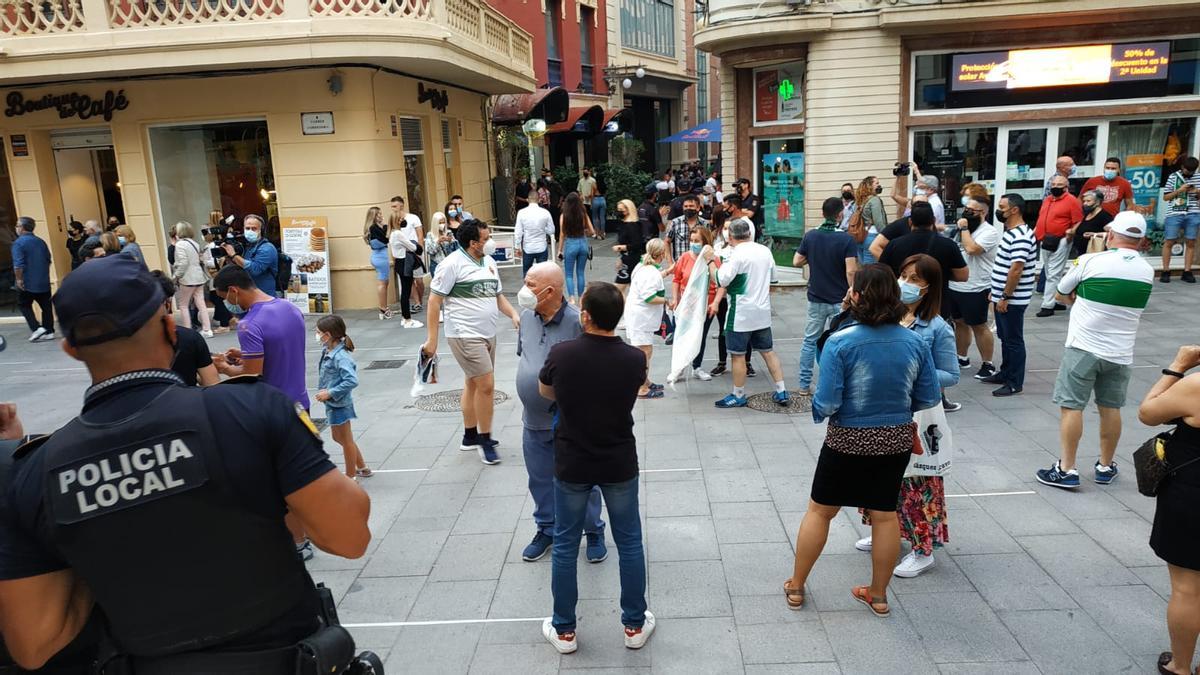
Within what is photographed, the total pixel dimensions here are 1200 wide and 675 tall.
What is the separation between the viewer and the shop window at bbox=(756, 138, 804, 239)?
14.6 meters

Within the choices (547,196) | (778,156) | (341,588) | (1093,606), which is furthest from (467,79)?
(1093,606)

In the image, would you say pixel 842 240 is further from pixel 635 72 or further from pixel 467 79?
pixel 635 72

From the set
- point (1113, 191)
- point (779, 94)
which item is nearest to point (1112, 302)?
point (1113, 191)

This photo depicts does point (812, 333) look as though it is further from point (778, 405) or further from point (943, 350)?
point (943, 350)

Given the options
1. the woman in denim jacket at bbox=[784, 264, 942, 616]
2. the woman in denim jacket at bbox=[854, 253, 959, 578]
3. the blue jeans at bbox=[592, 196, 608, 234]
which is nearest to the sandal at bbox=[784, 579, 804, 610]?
the woman in denim jacket at bbox=[784, 264, 942, 616]

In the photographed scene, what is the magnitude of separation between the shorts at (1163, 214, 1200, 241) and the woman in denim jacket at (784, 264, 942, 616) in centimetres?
1141

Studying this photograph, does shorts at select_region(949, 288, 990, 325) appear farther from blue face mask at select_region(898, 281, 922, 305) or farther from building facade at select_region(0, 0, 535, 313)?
building facade at select_region(0, 0, 535, 313)

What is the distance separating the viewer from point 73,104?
13.4 metres

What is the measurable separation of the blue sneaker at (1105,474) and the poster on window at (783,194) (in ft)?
30.7

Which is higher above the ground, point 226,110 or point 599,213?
point 226,110

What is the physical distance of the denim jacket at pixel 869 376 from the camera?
3971 mm

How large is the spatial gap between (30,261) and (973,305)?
1290cm

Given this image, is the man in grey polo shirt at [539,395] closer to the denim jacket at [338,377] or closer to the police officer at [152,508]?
the denim jacket at [338,377]

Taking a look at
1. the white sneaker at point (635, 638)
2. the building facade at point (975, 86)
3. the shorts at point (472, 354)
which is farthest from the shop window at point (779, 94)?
the white sneaker at point (635, 638)
